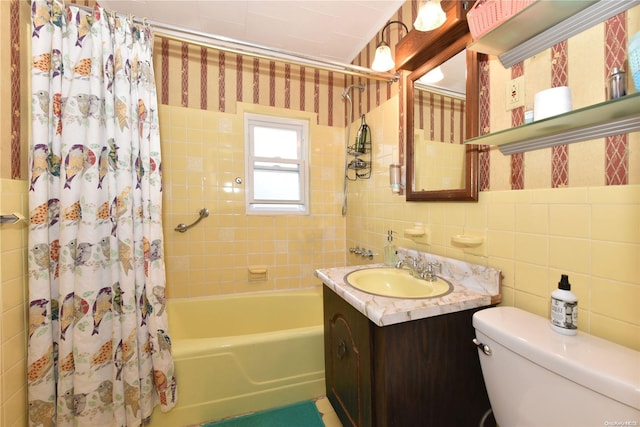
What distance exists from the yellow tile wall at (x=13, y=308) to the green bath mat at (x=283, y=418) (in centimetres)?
82

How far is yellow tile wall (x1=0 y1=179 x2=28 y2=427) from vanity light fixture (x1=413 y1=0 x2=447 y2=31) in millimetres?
1834

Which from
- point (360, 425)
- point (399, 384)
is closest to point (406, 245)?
point (399, 384)

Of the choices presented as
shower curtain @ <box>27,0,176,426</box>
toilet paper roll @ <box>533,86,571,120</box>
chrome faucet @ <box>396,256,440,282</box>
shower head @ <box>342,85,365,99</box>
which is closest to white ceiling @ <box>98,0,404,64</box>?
shower head @ <box>342,85,365,99</box>

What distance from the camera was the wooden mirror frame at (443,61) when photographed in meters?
1.06

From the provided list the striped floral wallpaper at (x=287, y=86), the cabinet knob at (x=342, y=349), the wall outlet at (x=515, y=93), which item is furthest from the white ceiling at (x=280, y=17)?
the cabinet knob at (x=342, y=349)

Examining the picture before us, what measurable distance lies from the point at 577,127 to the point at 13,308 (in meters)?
2.20

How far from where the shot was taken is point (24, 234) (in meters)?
1.13

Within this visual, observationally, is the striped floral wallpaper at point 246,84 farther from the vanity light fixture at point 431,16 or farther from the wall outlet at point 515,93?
the wall outlet at point 515,93

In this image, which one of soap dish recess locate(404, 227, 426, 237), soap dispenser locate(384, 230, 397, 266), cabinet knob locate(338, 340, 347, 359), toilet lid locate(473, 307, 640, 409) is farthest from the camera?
soap dispenser locate(384, 230, 397, 266)

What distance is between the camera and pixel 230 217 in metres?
2.02

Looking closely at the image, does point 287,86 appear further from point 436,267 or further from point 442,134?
point 436,267

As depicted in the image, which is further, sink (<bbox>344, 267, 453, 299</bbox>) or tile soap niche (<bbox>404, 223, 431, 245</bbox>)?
tile soap niche (<bbox>404, 223, 431, 245</bbox>)

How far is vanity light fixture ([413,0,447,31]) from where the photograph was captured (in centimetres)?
103

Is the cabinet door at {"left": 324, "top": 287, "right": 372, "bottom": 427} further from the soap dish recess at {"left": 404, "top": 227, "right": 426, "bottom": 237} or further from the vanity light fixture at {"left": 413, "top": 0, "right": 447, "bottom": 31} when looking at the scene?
the vanity light fixture at {"left": 413, "top": 0, "right": 447, "bottom": 31}
